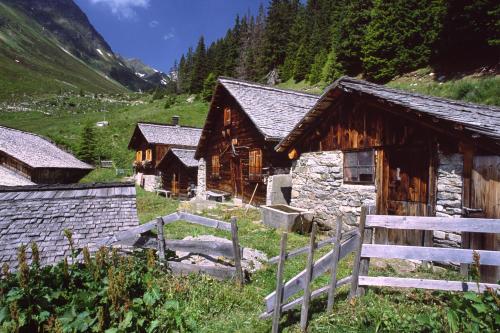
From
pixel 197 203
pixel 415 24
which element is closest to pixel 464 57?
pixel 415 24

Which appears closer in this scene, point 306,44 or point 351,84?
point 351,84

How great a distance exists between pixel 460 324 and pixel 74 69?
19504 centimetres

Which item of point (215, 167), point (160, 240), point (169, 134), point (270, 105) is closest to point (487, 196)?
point (160, 240)

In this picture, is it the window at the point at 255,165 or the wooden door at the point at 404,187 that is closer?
the wooden door at the point at 404,187

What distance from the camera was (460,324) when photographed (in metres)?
3.94

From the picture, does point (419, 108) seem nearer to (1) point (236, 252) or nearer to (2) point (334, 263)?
(2) point (334, 263)

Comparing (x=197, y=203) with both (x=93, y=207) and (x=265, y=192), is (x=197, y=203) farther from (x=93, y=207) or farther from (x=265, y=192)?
(x=93, y=207)

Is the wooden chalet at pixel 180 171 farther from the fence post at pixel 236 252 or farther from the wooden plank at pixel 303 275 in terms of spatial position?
the wooden plank at pixel 303 275

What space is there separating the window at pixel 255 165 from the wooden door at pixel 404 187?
767cm

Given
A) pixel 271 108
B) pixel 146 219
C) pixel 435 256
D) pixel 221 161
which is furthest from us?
pixel 221 161

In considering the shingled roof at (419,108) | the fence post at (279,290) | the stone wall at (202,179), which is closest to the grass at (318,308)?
the fence post at (279,290)

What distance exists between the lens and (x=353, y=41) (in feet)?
142

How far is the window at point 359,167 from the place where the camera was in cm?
1064

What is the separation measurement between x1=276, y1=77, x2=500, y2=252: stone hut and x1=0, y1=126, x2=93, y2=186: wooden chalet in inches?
708
